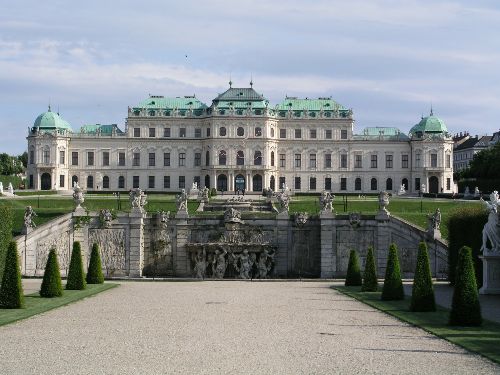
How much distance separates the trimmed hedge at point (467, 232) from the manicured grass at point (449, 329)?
5718 mm

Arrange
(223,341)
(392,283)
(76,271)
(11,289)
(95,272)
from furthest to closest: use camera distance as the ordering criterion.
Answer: (95,272) → (76,271) → (392,283) → (11,289) → (223,341)

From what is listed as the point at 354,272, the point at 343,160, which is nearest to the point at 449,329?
the point at 354,272

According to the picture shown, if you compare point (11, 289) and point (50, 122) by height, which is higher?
point (50, 122)

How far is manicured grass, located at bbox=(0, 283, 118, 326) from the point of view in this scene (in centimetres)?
1769

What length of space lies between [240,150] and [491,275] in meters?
65.6

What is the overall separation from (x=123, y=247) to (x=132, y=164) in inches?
2167

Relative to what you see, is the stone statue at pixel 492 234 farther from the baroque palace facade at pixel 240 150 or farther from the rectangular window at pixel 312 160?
the rectangular window at pixel 312 160

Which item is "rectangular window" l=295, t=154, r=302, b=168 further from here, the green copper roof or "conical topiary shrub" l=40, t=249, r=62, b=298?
"conical topiary shrub" l=40, t=249, r=62, b=298

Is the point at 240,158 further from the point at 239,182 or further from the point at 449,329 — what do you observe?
the point at 449,329

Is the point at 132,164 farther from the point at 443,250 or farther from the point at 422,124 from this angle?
the point at 443,250

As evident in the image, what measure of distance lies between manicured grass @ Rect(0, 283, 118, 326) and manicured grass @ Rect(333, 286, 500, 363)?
7.41 m

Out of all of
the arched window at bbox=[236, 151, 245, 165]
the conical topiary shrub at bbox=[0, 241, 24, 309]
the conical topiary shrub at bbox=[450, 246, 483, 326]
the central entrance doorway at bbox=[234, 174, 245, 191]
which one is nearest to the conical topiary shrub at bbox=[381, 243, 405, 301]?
the conical topiary shrub at bbox=[450, 246, 483, 326]

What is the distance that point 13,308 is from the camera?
63.5 ft

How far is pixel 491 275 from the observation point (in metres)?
24.0
